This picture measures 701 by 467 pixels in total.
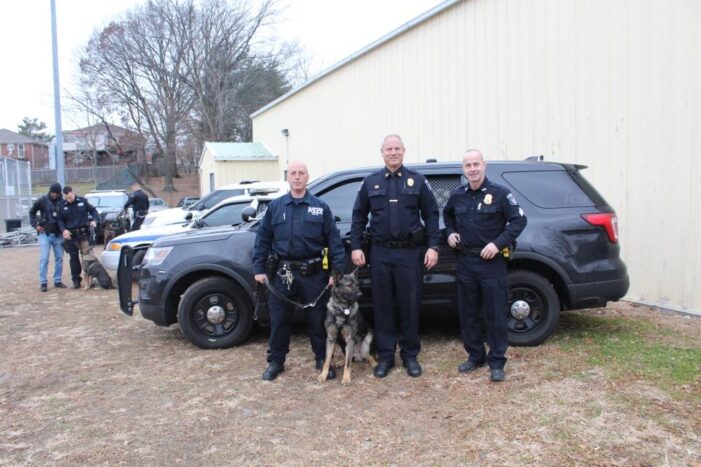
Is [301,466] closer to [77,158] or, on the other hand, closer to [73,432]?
[73,432]

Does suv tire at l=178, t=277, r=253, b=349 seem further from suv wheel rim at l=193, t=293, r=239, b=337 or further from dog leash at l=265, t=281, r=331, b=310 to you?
dog leash at l=265, t=281, r=331, b=310

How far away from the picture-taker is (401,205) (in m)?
4.43

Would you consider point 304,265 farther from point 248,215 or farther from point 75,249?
point 75,249

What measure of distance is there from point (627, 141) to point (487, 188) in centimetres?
371

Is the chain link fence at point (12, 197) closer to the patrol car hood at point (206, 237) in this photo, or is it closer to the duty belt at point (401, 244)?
the patrol car hood at point (206, 237)

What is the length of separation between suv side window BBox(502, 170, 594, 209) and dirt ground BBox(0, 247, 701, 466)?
4.43 feet

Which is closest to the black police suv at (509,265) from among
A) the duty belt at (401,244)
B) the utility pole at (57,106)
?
the duty belt at (401,244)

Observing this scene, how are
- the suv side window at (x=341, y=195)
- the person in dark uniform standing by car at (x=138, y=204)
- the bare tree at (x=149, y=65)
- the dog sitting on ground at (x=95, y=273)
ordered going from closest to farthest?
the suv side window at (x=341, y=195)
the dog sitting on ground at (x=95, y=273)
the person in dark uniform standing by car at (x=138, y=204)
the bare tree at (x=149, y=65)

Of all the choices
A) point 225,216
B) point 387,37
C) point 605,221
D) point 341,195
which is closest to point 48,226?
point 225,216

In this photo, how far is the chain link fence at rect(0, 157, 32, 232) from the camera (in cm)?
2031

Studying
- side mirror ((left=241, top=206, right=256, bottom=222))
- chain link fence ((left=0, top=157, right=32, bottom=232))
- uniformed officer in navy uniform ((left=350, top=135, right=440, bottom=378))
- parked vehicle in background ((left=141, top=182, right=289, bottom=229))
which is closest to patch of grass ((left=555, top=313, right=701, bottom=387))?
uniformed officer in navy uniform ((left=350, top=135, right=440, bottom=378))

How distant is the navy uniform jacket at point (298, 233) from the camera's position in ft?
14.8

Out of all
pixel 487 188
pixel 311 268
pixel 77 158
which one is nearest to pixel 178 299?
pixel 311 268

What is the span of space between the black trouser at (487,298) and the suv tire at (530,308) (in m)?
0.70
